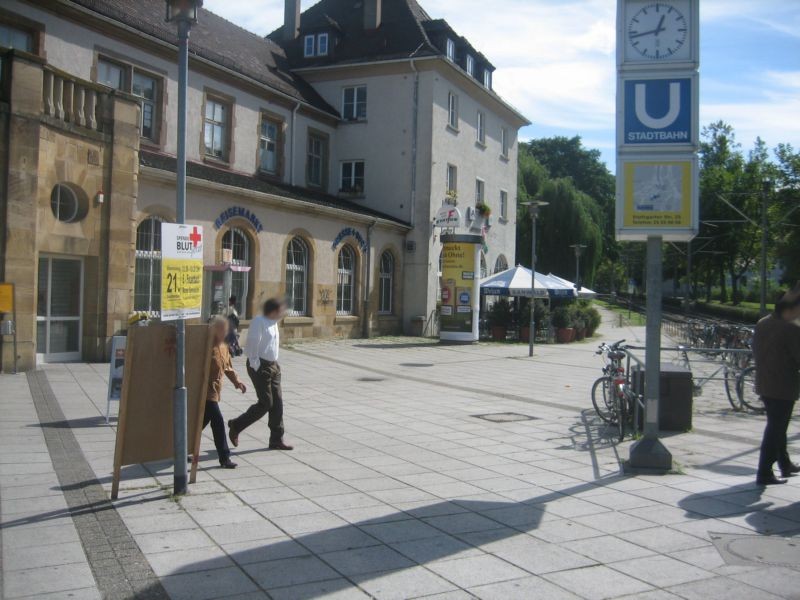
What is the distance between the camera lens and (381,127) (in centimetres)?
3192

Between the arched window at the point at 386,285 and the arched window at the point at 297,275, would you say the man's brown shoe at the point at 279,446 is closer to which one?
the arched window at the point at 297,275

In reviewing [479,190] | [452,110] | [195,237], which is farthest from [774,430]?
[479,190]

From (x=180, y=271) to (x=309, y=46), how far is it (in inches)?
1161

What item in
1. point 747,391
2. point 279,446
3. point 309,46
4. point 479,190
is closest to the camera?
point 279,446

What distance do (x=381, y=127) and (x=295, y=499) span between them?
26884 millimetres

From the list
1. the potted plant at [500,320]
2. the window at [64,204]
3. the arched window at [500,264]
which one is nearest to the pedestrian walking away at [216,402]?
the window at [64,204]

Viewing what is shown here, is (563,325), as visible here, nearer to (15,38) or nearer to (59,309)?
(59,309)

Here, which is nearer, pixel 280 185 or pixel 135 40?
pixel 135 40

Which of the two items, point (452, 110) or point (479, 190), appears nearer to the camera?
point (452, 110)

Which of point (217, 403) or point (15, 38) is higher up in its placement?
point (15, 38)

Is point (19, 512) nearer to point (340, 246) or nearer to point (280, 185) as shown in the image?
point (340, 246)

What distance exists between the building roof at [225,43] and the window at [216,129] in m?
1.35

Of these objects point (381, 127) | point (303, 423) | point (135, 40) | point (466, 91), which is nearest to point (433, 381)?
point (303, 423)

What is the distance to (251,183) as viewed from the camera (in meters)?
24.4
